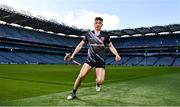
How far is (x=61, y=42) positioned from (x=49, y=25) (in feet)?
60.9

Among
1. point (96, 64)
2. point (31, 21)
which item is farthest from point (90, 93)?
point (31, 21)

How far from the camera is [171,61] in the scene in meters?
115

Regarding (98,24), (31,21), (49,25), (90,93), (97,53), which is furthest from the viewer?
(49,25)

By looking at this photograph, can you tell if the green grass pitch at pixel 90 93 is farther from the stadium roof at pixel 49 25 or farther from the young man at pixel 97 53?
the stadium roof at pixel 49 25

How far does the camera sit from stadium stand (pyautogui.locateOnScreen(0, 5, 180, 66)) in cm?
10364

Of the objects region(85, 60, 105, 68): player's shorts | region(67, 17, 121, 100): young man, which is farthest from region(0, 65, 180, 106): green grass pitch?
region(85, 60, 105, 68): player's shorts

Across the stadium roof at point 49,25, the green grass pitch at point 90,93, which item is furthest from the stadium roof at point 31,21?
the green grass pitch at point 90,93

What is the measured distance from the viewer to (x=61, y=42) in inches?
5177

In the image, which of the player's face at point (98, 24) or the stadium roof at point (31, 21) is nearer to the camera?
the player's face at point (98, 24)


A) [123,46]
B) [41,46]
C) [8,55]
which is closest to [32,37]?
[41,46]

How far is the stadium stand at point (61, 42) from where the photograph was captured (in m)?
104

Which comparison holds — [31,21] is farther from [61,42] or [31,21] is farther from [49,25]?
[61,42]

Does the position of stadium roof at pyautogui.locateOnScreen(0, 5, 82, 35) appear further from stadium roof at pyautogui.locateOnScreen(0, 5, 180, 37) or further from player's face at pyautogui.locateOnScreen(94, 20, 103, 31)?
player's face at pyautogui.locateOnScreen(94, 20, 103, 31)

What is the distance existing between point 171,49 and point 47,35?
53.1 metres
